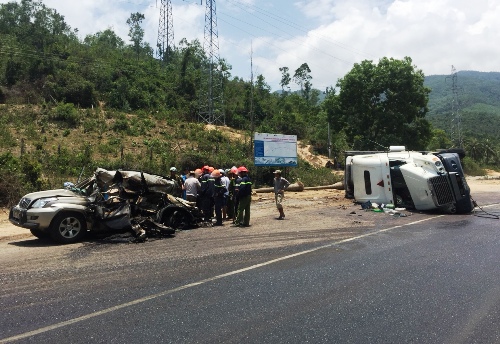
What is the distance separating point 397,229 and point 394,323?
7123 millimetres

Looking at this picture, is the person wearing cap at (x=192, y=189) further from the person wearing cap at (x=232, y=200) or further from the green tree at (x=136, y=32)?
the green tree at (x=136, y=32)

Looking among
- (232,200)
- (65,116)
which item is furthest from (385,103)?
(65,116)

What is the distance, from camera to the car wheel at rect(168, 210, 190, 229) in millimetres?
11378

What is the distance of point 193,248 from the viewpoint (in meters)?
9.13

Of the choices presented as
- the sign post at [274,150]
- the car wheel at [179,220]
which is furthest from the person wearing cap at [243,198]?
the sign post at [274,150]

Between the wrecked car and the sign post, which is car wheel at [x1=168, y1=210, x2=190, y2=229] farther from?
the sign post

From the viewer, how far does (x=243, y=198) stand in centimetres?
1216

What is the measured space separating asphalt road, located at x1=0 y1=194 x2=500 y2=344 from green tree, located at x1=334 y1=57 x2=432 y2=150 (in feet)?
88.9

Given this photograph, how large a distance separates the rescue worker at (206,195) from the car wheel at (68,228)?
3573 mm

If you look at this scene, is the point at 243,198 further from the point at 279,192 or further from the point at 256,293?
the point at 256,293

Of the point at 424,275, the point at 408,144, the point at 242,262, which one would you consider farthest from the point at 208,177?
the point at 408,144

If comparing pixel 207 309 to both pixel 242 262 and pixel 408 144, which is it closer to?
pixel 242 262

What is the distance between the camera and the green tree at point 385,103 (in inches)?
1372

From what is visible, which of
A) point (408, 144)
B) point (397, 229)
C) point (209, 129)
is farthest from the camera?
point (209, 129)
